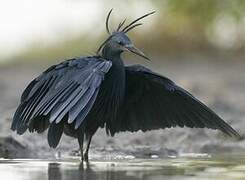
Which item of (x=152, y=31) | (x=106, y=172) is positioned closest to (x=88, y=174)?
(x=106, y=172)

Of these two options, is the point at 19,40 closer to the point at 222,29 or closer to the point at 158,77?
the point at 222,29

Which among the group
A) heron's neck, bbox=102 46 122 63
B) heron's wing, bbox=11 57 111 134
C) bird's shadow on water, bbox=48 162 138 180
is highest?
heron's neck, bbox=102 46 122 63

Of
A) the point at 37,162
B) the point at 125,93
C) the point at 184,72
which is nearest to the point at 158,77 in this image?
the point at 125,93

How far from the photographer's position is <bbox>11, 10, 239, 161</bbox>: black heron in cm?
924

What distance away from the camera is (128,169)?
8.79 metres

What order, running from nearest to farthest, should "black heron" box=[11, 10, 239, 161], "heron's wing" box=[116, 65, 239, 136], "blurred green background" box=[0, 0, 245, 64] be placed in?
"black heron" box=[11, 10, 239, 161]
"heron's wing" box=[116, 65, 239, 136]
"blurred green background" box=[0, 0, 245, 64]

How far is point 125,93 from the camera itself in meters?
10.6

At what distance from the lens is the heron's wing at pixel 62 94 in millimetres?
9016

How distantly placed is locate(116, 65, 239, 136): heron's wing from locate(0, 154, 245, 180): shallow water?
1.46 ft

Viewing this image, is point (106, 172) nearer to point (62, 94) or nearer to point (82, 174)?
point (82, 174)

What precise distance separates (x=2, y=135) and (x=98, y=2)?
7.20 meters

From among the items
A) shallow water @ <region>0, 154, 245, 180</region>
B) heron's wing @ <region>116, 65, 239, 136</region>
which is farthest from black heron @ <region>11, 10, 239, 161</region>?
shallow water @ <region>0, 154, 245, 180</region>

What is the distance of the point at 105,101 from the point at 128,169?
1.39 metres

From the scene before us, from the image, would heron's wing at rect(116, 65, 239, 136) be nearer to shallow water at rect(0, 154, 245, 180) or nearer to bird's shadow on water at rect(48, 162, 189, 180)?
shallow water at rect(0, 154, 245, 180)
